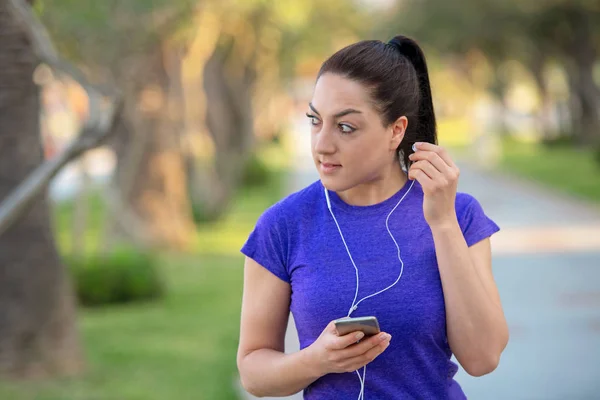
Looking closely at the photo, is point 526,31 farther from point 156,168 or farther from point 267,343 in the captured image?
point 267,343

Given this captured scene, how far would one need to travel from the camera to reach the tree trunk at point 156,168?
15.0 m

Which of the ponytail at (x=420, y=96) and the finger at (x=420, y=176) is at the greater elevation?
the ponytail at (x=420, y=96)

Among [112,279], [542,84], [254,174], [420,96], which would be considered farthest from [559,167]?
[420,96]

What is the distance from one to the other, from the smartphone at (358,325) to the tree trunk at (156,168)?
12.6m

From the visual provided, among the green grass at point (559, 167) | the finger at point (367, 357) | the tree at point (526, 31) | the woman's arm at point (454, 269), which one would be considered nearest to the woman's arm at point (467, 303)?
the woman's arm at point (454, 269)

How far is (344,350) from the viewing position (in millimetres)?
2395

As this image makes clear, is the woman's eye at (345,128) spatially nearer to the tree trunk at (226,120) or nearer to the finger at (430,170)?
the finger at (430,170)

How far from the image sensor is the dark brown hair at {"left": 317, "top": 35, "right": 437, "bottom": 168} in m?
2.60

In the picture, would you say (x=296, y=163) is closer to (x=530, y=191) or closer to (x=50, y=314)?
(x=530, y=191)

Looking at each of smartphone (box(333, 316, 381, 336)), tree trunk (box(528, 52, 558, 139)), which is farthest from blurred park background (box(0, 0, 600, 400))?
tree trunk (box(528, 52, 558, 139))

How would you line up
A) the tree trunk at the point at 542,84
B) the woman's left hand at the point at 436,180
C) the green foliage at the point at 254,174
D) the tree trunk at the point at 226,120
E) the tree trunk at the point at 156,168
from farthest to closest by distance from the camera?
the tree trunk at the point at 542,84, the green foliage at the point at 254,174, the tree trunk at the point at 226,120, the tree trunk at the point at 156,168, the woman's left hand at the point at 436,180

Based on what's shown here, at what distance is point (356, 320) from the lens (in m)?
2.32

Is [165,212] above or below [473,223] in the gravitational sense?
below

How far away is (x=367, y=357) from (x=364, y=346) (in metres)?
0.05
